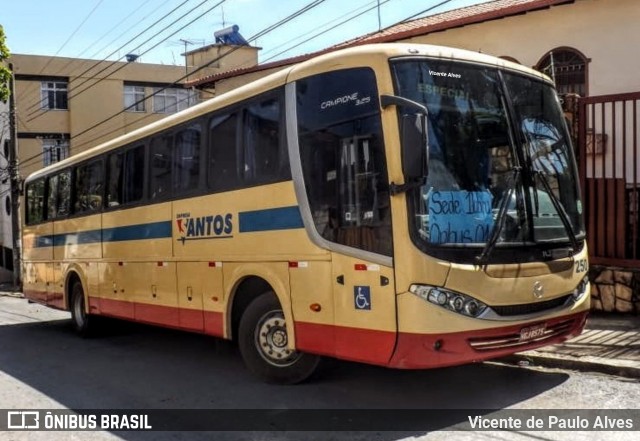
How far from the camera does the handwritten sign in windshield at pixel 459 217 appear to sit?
5109 millimetres

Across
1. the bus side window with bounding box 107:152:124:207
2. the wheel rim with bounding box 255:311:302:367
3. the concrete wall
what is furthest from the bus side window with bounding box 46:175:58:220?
the concrete wall

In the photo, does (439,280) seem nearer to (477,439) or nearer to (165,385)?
(477,439)

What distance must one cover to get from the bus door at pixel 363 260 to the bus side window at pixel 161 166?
346cm

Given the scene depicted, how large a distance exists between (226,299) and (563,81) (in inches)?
346

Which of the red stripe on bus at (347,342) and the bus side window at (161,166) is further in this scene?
the bus side window at (161,166)

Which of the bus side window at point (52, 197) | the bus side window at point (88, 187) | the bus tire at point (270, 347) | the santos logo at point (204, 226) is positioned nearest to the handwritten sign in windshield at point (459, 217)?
the bus tire at point (270, 347)

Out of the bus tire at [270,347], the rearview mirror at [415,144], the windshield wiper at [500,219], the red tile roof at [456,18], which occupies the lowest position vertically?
the bus tire at [270,347]

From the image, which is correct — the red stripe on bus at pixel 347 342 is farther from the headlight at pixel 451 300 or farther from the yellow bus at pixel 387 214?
the headlight at pixel 451 300

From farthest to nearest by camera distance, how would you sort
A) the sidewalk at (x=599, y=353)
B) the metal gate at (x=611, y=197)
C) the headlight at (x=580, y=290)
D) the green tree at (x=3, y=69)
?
the green tree at (x=3, y=69)
the metal gate at (x=611, y=197)
the sidewalk at (x=599, y=353)
the headlight at (x=580, y=290)

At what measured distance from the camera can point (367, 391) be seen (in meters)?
6.26

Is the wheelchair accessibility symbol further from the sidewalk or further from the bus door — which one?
the sidewalk

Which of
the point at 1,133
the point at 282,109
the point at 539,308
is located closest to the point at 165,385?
the point at 282,109

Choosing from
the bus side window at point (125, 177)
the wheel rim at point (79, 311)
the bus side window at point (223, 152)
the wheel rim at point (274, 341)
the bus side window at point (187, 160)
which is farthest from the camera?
the wheel rim at point (79, 311)

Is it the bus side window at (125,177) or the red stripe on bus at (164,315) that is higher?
the bus side window at (125,177)
